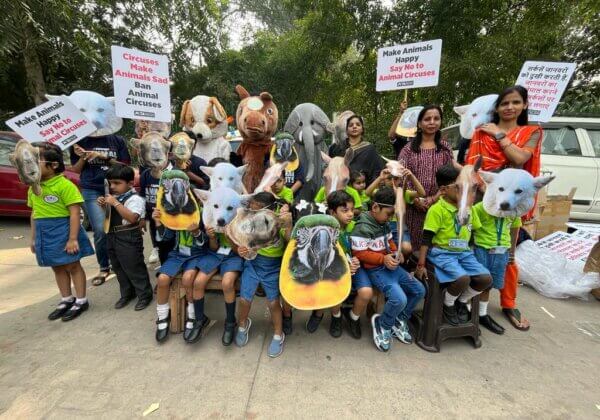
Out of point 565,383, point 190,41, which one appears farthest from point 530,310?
point 190,41

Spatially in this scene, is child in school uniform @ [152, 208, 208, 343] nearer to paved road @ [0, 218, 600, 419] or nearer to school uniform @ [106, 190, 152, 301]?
paved road @ [0, 218, 600, 419]

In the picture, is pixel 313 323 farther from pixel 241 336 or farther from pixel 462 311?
pixel 462 311

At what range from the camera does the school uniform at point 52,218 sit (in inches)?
102

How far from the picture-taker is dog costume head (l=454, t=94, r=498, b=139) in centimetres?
267

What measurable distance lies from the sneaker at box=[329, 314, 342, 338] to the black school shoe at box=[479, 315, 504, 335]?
1269 millimetres

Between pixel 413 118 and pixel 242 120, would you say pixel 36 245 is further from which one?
pixel 413 118

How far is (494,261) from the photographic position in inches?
100

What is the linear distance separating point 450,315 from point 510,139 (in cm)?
149

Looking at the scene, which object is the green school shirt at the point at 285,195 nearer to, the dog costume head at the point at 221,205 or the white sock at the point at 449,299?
the dog costume head at the point at 221,205

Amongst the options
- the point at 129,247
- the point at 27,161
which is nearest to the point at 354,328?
the point at 129,247

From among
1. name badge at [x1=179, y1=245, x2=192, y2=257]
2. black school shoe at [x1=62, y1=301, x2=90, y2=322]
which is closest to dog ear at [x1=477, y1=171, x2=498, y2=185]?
name badge at [x1=179, y1=245, x2=192, y2=257]

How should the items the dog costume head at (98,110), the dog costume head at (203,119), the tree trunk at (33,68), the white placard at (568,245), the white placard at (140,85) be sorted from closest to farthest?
the white placard at (140,85), the dog costume head at (98,110), the dog costume head at (203,119), the white placard at (568,245), the tree trunk at (33,68)

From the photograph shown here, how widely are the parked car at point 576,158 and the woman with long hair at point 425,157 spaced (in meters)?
3.53

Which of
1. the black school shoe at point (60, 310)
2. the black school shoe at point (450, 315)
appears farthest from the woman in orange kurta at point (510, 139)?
the black school shoe at point (60, 310)
